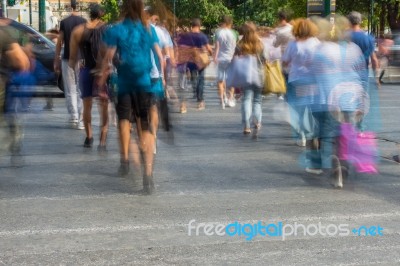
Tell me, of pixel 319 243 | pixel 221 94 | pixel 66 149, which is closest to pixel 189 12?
pixel 221 94

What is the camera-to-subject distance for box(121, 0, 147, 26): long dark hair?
8047mm

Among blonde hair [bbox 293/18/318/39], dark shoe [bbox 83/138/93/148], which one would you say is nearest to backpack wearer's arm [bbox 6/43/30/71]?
dark shoe [bbox 83/138/93/148]

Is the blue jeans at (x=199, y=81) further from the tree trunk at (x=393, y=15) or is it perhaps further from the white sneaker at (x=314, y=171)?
the tree trunk at (x=393, y=15)

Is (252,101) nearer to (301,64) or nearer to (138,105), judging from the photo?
(301,64)

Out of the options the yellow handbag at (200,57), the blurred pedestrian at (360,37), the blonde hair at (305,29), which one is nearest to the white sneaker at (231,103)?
the yellow handbag at (200,57)

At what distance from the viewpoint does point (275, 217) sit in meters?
7.04

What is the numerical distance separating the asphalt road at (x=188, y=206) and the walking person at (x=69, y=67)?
75 centimetres

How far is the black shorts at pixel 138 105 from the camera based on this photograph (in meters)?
8.21

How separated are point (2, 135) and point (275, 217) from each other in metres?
3.51

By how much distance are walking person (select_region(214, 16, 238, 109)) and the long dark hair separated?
8187 millimetres

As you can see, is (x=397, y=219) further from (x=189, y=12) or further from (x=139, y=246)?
(x=189, y=12)

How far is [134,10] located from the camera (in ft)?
26.4

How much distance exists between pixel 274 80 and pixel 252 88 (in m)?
0.33

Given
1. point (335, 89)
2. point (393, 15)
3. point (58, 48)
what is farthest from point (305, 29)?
point (393, 15)
